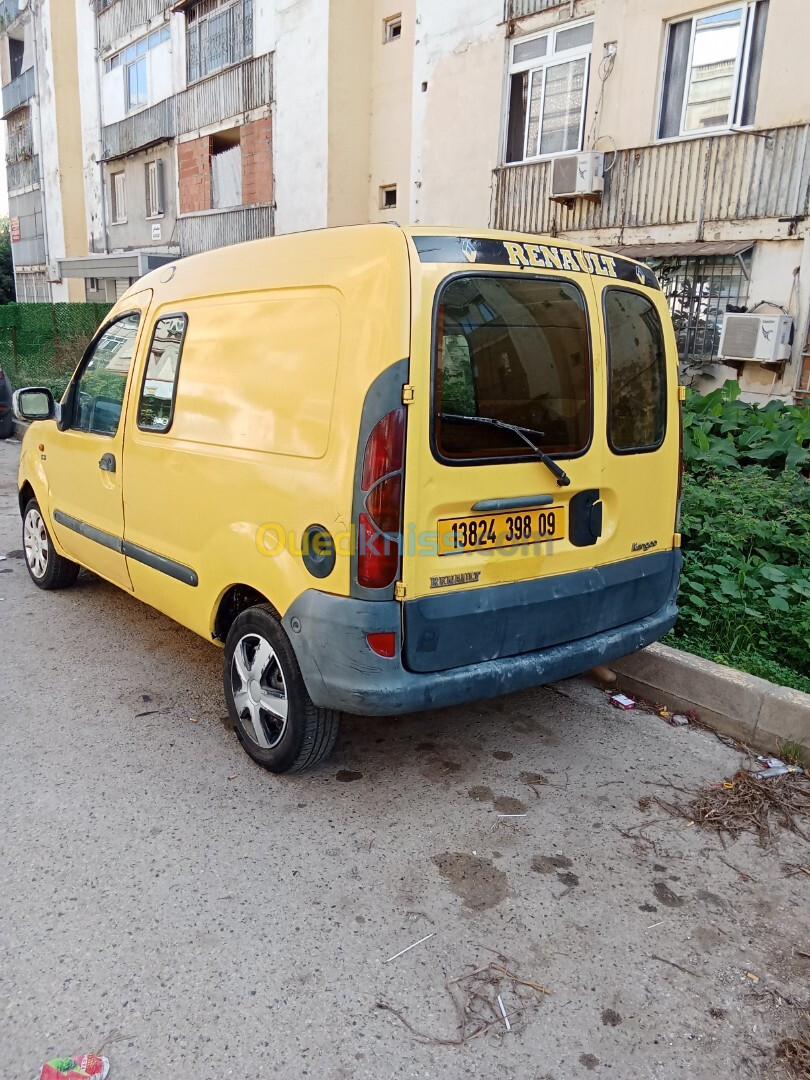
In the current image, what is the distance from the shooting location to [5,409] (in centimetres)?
1294

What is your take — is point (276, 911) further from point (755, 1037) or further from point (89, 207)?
point (89, 207)

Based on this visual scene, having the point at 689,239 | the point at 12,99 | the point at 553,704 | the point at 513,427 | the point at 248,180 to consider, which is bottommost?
the point at 553,704

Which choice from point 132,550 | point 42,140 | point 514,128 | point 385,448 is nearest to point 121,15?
point 42,140

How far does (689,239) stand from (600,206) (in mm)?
1530

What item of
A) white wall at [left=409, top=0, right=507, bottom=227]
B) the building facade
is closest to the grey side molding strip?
the building facade

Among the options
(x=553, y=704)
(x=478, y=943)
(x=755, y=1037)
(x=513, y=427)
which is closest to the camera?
(x=755, y=1037)

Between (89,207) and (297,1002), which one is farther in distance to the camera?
(89,207)

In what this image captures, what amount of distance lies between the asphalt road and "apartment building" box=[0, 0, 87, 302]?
1039 inches

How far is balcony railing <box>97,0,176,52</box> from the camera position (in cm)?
1989

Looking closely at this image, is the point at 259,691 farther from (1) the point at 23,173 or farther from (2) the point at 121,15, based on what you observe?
(1) the point at 23,173

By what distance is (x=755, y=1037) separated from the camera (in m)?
2.16

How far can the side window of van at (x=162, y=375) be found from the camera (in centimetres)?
379

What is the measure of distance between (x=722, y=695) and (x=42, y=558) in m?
4.40

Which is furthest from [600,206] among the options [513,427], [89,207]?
[89,207]
